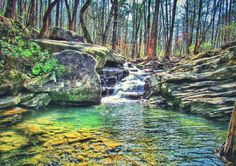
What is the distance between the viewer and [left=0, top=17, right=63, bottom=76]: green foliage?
9.62 meters

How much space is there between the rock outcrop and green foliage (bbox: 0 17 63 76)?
5384 millimetres

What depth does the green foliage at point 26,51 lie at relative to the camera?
962cm

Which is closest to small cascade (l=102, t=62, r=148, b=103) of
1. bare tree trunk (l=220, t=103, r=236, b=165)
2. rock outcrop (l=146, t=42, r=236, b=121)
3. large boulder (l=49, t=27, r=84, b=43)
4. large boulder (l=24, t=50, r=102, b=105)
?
rock outcrop (l=146, t=42, r=236, b=121)

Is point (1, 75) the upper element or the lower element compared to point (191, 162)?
upper

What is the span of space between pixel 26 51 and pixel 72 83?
8.02 ft

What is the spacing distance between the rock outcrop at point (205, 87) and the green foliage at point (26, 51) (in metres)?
5.38

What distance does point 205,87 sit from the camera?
1041cm

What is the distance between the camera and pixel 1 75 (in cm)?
923

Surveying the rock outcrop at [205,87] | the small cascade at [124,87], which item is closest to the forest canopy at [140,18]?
the small cascade at [124,87]

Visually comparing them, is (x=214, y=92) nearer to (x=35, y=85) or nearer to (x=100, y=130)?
(x=100, y=130)

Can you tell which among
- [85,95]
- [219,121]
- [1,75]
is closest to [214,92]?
[219,121]

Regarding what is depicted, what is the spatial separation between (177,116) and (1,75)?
22.8 ft

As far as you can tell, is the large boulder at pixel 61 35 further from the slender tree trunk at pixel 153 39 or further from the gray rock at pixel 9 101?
the gray rock at pixel 9 101

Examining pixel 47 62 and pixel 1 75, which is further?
pixel 47 62
